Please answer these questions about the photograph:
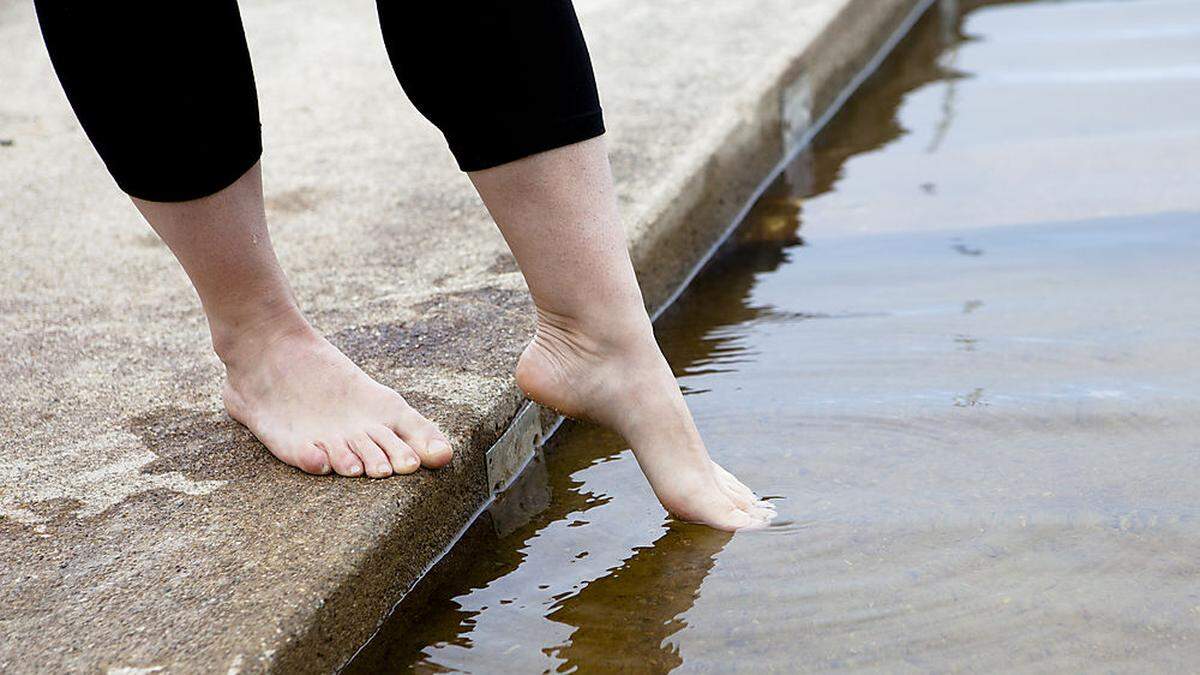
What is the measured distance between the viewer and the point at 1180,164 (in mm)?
2701

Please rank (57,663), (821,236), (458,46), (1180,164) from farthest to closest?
(1180,164) → (821,236) → (458,46) → (57,663)

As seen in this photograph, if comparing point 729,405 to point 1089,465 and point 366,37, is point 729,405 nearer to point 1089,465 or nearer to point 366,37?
point 1089,465

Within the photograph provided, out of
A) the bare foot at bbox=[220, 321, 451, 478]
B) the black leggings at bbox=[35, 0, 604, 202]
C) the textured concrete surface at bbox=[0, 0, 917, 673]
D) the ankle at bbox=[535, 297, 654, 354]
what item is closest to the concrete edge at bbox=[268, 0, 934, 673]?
the textured concrete surface at bbox=[0, 0, 917, 673]

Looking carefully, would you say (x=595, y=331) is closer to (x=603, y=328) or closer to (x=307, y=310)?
(x=603, y=328)

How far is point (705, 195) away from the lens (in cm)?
251

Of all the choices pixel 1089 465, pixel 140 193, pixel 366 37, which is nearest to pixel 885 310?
pixel 1089 465

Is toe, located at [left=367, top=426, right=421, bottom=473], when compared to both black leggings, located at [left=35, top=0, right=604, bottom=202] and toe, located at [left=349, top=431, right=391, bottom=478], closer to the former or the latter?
toe, located at [left=349, top=431, right=391, bottom=478]

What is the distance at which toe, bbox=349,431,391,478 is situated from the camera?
4.85ft

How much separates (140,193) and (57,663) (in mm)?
477

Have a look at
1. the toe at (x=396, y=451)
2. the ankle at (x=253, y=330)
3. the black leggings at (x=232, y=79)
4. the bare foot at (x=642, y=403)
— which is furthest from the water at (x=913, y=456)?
the black leggings at (x=232, y=79)

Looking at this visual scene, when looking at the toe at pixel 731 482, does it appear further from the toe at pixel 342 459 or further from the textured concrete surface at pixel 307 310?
the toe at pixel 342 459

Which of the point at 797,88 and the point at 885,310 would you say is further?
the point at 797,88

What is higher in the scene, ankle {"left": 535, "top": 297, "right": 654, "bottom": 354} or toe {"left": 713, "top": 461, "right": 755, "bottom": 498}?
ankle {"left": 535, "top": 297, "right": 654, "bottom": 354}

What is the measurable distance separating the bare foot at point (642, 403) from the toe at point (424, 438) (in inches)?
5.1
